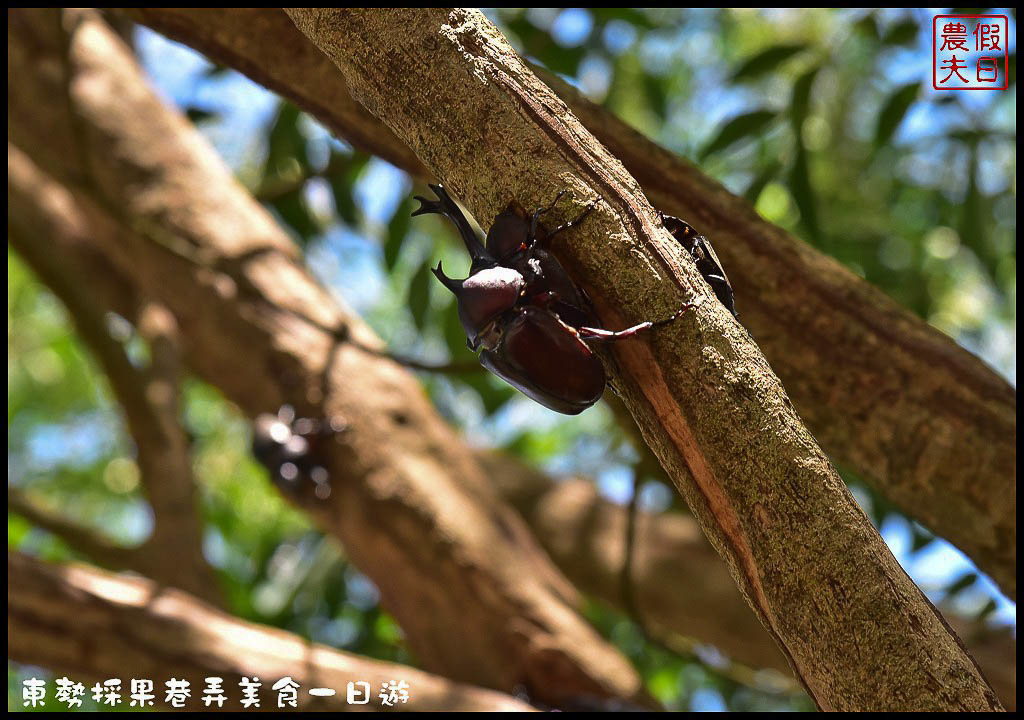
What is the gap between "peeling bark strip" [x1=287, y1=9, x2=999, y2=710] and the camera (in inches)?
43.2

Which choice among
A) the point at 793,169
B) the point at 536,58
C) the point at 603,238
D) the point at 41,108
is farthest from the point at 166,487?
the point at 603,238

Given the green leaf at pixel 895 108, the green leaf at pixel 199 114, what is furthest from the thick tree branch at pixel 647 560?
the green leaf at pixel 199 114

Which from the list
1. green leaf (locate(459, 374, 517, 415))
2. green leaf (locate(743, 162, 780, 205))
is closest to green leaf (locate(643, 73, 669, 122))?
green leaf (locate(743, 162, 780, 205))

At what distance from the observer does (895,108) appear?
2.87 m

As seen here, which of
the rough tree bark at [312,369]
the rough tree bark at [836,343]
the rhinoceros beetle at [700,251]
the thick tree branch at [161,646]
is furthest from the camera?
the rough tree bark at [312,369]

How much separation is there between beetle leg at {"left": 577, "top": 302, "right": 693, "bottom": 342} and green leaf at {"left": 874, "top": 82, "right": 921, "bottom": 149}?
6.60ft

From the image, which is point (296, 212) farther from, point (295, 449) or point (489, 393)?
point (295, 449)

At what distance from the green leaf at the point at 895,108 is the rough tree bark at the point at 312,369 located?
1.54 m

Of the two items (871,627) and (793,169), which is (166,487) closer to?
(793,169)

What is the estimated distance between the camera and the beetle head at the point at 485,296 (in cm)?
139

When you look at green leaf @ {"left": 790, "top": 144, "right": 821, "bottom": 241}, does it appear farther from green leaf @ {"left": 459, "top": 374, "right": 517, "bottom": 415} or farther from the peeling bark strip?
the peeling bark strip

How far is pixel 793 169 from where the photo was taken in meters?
2.81

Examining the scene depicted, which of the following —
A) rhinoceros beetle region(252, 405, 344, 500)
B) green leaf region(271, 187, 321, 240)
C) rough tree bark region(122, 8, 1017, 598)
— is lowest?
rhinoceros beetle region(252, 405, 344, 500)

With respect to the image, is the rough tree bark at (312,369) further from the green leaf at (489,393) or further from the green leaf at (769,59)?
the green leaf at (769,59)
